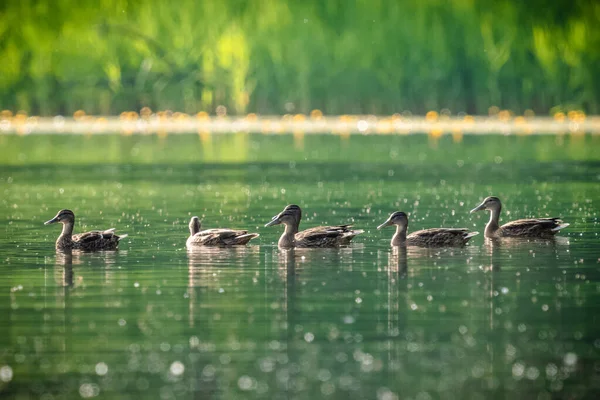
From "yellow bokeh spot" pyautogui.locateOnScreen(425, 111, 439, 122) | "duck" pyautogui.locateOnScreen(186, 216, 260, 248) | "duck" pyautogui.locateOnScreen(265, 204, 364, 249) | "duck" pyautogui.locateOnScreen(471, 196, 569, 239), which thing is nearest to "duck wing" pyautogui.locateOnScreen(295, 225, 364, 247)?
"duck" pyautogui.locateOnScreen(265, 204, 364, 249)

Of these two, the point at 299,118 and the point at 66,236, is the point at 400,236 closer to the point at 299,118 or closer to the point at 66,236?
the point at 66,236

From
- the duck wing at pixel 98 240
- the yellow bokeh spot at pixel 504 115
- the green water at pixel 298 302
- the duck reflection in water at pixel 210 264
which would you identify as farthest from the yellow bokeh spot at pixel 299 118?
the duck wing at pixel 98 240

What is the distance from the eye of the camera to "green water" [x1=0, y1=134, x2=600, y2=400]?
35.0 feet

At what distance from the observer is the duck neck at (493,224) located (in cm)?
1973

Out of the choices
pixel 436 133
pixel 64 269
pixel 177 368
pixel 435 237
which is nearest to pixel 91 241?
pixel 64 269

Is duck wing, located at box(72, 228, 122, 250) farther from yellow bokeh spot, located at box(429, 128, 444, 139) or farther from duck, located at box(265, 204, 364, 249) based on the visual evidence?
yellow bokeh spot, located at box(429, 128, 444, 139)

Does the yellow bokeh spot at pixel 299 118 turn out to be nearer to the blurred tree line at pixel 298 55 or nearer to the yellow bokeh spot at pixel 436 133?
the blurred tree line at pixel 298 55

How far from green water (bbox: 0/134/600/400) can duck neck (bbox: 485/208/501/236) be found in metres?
0.19

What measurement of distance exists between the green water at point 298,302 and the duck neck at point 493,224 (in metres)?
0.19

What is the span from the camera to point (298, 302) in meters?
13.8

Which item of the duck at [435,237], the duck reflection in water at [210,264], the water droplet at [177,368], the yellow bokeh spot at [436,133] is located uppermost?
the yellow bokeh spot at [436,133]

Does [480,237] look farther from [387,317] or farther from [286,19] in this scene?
[286,19]

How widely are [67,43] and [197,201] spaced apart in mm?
38448

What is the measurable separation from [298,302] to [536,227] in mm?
6033
